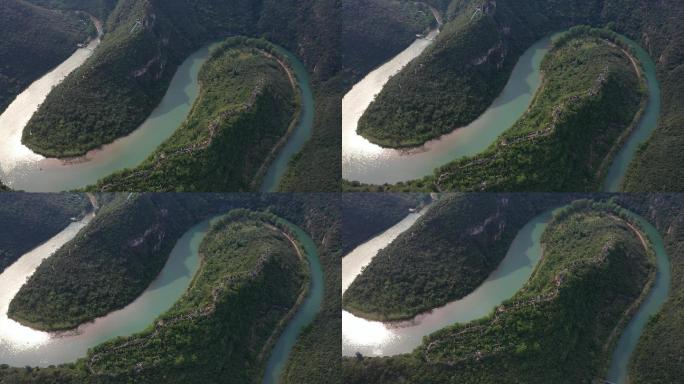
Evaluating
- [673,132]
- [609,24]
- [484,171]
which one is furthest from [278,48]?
[673,132]

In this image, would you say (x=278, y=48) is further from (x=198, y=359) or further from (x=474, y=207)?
(x=198, y=359)

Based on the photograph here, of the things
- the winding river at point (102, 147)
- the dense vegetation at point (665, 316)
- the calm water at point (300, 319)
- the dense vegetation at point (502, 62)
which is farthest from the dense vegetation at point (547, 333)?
the winding river at point (102, 147)

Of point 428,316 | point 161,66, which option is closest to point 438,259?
point 428,316

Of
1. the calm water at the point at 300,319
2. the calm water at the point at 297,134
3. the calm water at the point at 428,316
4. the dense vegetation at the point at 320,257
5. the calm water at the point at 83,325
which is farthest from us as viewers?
the calm water at the point at 297,134

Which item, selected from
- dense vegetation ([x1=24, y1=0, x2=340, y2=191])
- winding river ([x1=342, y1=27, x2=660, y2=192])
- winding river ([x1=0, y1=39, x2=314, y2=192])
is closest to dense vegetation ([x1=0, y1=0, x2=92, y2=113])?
winding river ([x1=0, y1=39, x2=314, y2=192])

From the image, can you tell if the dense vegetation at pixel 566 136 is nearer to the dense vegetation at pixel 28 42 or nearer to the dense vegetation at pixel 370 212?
the dense vegetation at pixel 370 212

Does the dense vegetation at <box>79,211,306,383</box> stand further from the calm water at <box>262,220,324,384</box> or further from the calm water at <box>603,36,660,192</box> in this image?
the calm water at <box>603,36,660,192</box>

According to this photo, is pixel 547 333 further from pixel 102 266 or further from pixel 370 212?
pixel 102 266

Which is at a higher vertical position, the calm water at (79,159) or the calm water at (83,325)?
the calm water at (79,159)
